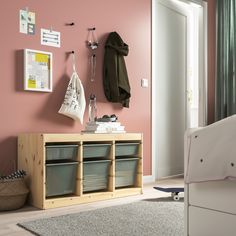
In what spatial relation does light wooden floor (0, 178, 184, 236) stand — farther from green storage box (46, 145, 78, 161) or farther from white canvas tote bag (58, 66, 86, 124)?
white canvas tote bag (58, 66, 86, 124)

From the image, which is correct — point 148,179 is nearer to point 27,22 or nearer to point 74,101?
point 74,101

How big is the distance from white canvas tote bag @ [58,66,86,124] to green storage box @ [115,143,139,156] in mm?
447

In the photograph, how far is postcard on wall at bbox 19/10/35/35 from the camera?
3043mm

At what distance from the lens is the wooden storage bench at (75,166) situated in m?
2.71

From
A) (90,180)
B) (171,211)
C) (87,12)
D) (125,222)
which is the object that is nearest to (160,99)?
(87,12)

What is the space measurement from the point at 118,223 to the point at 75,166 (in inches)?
31.8

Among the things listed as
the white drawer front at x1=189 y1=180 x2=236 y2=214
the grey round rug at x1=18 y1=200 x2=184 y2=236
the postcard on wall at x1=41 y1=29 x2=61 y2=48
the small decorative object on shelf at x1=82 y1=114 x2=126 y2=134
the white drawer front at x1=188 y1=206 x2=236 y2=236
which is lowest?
the grey round rug at x1=18 y1=200 x2=184 y2=236

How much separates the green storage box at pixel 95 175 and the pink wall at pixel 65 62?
503mm

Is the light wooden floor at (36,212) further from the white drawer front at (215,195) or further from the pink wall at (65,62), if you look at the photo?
the white drawer front at (215,195)

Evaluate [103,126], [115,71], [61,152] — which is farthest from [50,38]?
[61,152]

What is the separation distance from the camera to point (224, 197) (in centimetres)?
146

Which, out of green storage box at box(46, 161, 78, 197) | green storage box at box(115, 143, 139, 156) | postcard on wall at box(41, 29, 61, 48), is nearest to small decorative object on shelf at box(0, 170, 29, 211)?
green storage box at box(46, 161, 78, 197)

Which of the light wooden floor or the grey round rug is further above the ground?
the grey round rug

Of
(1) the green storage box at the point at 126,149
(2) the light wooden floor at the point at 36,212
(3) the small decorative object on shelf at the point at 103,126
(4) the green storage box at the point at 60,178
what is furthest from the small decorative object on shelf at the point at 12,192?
(1) the green storage box at the point at 126,149
